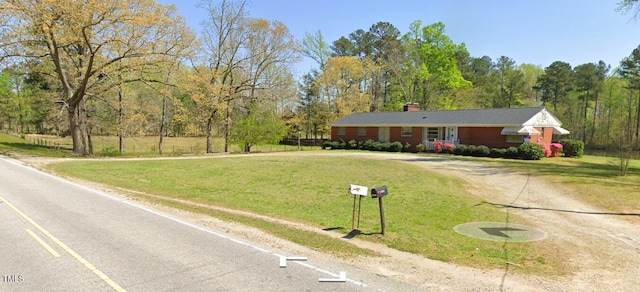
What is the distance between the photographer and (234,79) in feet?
133

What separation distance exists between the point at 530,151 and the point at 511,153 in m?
1.37

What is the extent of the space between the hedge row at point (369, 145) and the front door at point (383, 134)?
4.66 feet

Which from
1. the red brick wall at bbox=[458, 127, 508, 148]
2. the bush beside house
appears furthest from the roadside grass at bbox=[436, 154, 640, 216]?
the red brick wall at bbox=[458, 127, 508, 148]

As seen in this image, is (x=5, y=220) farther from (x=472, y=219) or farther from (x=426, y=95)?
(x=426, y=95)

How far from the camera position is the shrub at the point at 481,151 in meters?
29.3

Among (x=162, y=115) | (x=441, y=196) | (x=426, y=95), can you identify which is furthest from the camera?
(x=426, y=95)

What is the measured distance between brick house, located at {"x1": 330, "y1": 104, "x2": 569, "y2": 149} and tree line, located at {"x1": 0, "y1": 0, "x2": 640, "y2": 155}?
18.3 ft

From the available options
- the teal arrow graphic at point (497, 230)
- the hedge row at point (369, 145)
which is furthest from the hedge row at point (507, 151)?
the teal arrow graphic at point (497, 230)

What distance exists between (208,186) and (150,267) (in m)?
9.49

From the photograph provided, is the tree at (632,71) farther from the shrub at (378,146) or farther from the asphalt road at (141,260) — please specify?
the asphalt road at (141,260)

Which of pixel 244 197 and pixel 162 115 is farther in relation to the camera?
pixel 162 115

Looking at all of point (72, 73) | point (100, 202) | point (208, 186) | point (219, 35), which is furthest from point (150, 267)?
point (219, 35)

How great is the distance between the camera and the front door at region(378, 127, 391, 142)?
3799cm

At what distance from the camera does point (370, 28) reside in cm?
5956
